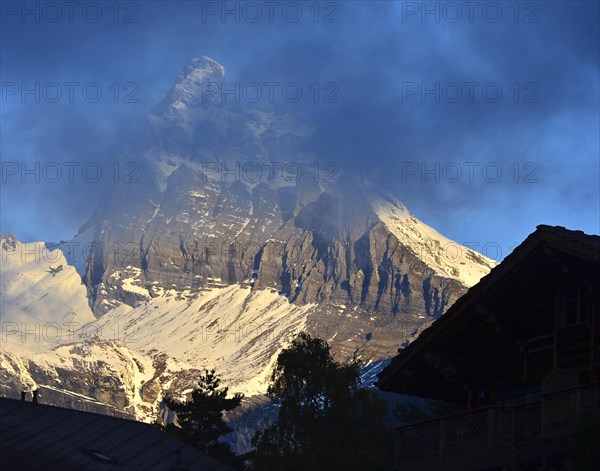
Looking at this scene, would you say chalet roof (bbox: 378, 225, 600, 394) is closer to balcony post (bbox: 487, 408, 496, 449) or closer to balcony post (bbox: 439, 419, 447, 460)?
balcony post (bbox: 439, 419, 447, 460)

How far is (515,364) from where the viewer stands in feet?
102

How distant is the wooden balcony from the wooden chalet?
0.02 m

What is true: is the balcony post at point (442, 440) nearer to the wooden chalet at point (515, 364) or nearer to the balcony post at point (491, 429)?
the wooden chalet at point (515, 364)

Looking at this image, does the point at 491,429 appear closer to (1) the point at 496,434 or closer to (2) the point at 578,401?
(1) the point at 496,434

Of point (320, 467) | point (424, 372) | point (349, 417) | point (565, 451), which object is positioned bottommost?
point (565, 451)

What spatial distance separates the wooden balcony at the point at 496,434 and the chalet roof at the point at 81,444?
19.8 m

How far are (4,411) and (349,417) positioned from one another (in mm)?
26716

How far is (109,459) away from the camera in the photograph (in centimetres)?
4906

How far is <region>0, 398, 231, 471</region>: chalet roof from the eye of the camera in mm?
46938

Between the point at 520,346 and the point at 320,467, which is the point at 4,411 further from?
the point at 520,346

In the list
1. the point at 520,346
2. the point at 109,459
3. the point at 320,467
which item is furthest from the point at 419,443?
the point at 320,467

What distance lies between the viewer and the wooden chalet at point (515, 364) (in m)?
26.6

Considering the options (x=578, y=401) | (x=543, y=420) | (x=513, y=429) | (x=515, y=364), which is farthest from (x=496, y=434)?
(x=515, y=364)

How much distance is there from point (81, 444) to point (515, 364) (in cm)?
2290
